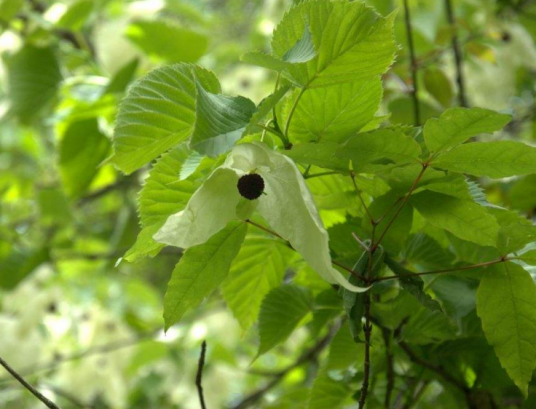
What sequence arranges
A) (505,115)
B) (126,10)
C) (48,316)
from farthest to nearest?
1. (48,316)
2. (126,10)
3. (505,115)

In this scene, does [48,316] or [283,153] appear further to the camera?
[48,316]

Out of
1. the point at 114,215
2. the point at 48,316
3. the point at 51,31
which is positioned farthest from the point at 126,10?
the point at 114,215

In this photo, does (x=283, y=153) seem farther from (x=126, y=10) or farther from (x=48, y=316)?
(x=48, y=316)

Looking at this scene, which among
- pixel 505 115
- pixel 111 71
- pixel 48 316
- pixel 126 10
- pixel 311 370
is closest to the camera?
pixel 505 115

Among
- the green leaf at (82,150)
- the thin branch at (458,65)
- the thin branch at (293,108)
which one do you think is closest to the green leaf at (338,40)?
the thin branch at (293,108)

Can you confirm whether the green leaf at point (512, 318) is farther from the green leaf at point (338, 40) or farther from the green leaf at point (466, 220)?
the green leaf at point (338, 40)

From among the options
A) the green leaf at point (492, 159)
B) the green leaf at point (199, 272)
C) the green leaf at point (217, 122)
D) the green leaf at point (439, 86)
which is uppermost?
the green leaf at point (217, 122)

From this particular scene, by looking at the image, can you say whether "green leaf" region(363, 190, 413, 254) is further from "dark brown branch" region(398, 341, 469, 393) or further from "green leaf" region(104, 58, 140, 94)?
"green leaf" region(104, 58, 140, 94)
